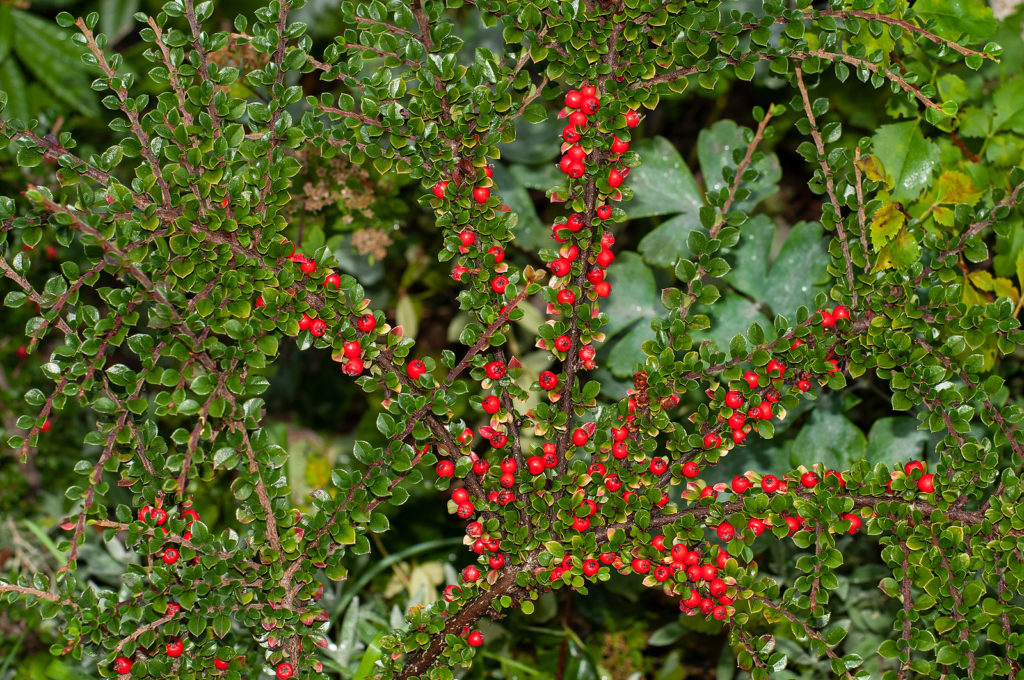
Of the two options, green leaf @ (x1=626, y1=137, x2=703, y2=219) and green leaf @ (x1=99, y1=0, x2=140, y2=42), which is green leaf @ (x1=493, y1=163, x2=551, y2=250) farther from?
green leaf @ (x1=99, y1=0, x2=140, y2=42)

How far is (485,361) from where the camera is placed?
4.01 ft

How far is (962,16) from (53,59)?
1980mm

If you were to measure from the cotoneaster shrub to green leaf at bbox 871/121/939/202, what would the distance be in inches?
9.5

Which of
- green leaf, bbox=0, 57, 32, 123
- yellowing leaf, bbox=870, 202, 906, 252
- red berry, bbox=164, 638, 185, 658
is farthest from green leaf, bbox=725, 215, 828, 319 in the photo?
green leaf, bbox=0, 57, 32, 123

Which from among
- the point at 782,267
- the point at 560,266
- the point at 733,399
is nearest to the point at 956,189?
the point at 782,267

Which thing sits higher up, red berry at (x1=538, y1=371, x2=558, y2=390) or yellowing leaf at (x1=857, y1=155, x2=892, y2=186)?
yellowing leaf at (x1=857, y1=155, x2=892, y2=186)

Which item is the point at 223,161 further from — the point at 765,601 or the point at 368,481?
the point at 765,601

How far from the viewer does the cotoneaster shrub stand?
1.13m

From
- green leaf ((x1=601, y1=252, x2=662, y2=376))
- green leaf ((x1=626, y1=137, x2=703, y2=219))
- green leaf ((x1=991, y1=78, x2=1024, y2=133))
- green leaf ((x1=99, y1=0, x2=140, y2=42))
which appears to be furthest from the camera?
green leaf ((x1=99, y1=0, x2=140, y2=42))

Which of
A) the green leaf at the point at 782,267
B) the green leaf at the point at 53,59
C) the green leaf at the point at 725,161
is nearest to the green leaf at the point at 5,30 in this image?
the green leaf at the point at 53,59

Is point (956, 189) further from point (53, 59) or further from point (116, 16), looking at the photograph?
point (116, 16)

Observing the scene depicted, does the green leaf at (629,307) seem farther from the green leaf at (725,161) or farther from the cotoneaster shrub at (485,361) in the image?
the cotoneaster shrub at (485,361)

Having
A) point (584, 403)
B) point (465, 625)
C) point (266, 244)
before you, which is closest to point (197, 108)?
point (266, 244)

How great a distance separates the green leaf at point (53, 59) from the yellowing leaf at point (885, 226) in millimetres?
1745
